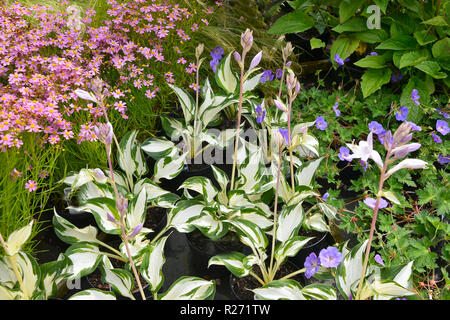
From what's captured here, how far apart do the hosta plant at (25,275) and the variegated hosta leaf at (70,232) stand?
134 mm

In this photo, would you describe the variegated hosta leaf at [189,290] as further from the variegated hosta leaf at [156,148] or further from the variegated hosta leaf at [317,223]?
the variegated hosta leaf at [156,148]

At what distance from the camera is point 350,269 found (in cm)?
134

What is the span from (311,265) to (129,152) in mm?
817

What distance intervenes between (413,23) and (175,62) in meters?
1.21

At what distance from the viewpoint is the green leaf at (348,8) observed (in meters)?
2.15

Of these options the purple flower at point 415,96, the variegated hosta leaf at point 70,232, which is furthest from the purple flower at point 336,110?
the variegated hosta leaf at point 70,232

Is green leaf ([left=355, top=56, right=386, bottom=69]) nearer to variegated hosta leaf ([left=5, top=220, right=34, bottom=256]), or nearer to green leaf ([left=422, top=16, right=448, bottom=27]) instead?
green leaf ([left=422, top=16, right=448, bottom=27])

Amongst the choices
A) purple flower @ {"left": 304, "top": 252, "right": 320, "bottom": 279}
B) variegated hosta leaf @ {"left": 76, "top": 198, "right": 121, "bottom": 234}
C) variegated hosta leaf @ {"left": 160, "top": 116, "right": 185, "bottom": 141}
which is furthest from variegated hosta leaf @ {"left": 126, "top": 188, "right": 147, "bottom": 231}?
purple flower @ {"left": 304, "top": 252, "right": 320, "bottom": 279}

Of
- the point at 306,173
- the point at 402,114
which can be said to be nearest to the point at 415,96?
the point at 402,114

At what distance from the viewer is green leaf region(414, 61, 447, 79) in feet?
6.52

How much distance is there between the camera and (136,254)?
1.41m

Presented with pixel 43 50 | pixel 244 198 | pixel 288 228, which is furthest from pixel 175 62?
pixel 288 228
